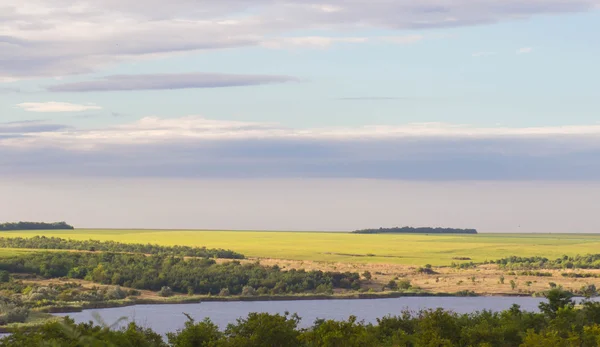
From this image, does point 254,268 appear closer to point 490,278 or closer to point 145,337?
point 490,278

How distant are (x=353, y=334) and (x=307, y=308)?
44.6 m

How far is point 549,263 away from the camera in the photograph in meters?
120

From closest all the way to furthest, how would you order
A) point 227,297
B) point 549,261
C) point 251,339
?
1. point 251,339
2. point 227,297
3. point 549,261

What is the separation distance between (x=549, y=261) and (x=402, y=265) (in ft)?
68.8

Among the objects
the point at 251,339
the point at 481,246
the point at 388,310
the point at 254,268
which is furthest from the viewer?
the point at 481,246

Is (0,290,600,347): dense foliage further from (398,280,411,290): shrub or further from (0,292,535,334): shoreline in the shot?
(398,280,411,290): shrub

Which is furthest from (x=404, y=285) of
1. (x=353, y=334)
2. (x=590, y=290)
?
(x=353, y=334)

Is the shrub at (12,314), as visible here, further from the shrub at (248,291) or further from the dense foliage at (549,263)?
the dense foliage at (549,263)

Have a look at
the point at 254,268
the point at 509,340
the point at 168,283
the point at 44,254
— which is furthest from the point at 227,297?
A: the point at 509,340

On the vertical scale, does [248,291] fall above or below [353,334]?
below

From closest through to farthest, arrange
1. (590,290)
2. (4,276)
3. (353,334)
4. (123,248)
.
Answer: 1. (353,334)
2. (4,276)
3. (590,290)
4. (123,248)

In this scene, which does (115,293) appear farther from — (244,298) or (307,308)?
(307,308)

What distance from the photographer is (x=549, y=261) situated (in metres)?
123

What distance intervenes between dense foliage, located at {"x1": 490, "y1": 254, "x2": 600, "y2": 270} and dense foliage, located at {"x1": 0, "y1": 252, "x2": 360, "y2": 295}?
87.1ft
